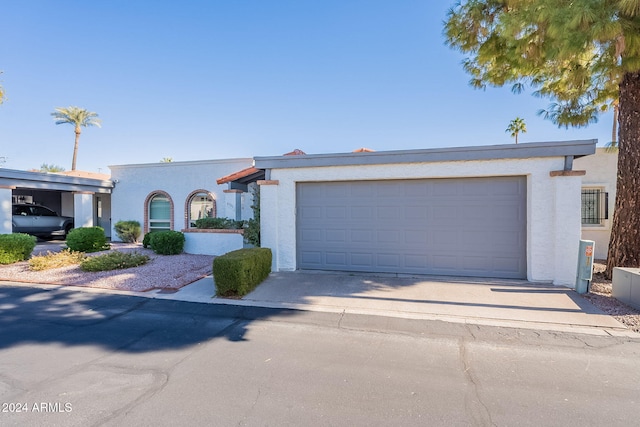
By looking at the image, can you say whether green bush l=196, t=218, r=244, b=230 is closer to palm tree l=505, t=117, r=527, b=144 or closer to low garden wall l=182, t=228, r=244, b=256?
low garden wall l=182, t=228, r=244, b=256

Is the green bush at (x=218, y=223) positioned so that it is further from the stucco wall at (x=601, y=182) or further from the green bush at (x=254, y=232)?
the stucco wall at (x=601, y=182)

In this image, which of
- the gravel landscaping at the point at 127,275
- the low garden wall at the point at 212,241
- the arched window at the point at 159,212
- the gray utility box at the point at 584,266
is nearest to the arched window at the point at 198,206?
the arched window at the point at 159,212

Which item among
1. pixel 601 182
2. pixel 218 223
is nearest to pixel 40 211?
pixel 218 223

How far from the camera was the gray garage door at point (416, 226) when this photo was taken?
23.8 feet

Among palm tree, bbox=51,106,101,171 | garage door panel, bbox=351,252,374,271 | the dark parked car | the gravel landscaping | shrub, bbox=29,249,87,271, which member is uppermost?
palm tree, bbox=51,106,101,171

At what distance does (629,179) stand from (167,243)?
43.0ft

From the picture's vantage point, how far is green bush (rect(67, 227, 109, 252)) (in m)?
11.0

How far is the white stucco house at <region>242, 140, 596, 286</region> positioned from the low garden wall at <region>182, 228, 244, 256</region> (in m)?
2.93

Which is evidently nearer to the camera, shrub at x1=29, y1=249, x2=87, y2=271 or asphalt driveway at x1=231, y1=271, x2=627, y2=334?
asphalt driveway at x1=231, y1=271, x2=627, y2=334

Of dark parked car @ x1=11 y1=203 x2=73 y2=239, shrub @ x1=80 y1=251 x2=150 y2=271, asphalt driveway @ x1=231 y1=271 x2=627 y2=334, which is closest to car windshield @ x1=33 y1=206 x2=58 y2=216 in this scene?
dark parked car @ x1=11 y1=203 x2=73 y2=239

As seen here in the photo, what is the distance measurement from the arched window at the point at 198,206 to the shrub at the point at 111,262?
568cm

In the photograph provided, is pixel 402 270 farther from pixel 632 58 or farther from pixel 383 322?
pixel 632 58

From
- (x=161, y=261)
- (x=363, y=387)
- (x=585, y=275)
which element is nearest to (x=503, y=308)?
(x=585, y=275)

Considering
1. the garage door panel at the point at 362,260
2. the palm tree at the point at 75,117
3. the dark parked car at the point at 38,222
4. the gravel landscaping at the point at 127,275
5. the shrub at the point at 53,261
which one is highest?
the palm tree at the point at 75,117
